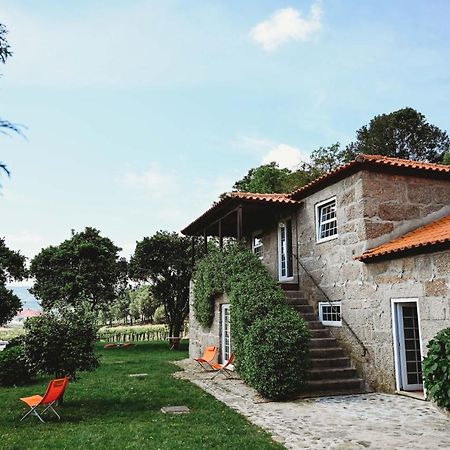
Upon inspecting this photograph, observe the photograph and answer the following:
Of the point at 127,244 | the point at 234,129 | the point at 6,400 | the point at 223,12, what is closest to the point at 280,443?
the point at 6,400

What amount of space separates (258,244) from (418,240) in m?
8.61

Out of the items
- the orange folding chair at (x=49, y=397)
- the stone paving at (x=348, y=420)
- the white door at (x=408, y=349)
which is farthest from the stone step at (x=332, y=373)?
the orange folding chair at (x=49, y=397)

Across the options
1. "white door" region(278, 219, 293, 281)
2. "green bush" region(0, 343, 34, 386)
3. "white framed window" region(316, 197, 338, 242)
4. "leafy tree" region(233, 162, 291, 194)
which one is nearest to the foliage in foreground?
"white framed window" region(316, 197, 338, 242)

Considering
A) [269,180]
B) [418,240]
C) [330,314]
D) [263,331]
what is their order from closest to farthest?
1. [418,240]
2. [263,331]
3. [330,314]
4. [269,180]

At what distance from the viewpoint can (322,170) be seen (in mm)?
30953

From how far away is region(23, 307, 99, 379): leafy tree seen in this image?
27.3ft

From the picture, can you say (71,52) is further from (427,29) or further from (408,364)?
(408,364)

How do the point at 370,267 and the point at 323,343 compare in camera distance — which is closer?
the point at 370,267

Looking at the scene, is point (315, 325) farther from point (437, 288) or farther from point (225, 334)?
point (437, 288)

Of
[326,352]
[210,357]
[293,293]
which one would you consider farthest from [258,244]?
[326,352]

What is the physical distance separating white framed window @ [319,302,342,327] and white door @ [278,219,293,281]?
101 inches

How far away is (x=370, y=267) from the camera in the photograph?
10.0m

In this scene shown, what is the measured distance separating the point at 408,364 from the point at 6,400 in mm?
9021

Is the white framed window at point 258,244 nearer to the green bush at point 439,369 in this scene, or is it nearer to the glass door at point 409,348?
the glass door at point 409,348
